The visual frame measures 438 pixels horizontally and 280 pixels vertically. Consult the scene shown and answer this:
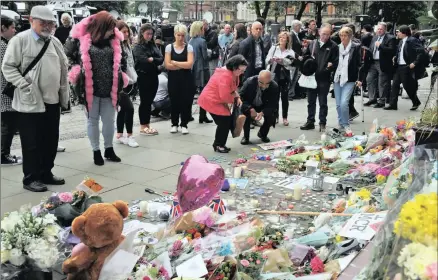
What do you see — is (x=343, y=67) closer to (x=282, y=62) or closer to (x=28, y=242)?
(x=282, y=62)

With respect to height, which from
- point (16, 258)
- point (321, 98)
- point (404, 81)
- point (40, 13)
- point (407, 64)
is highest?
point (40, 13)

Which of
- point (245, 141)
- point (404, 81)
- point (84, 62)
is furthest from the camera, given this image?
point (404, 81)

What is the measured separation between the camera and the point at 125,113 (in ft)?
23.1

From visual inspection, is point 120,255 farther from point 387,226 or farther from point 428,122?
point 428,122

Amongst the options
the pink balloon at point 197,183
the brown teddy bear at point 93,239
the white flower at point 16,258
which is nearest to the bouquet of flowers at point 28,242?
the white flower at point 16,258

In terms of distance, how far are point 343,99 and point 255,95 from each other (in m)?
1.65

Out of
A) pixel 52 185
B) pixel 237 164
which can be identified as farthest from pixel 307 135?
pixel 52 185

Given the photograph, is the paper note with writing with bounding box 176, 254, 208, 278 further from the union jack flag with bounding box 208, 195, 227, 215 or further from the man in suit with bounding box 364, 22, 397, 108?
the man in suit with bounding box 364, 22, 397, 108

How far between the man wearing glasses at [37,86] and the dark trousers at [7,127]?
2.97 feet

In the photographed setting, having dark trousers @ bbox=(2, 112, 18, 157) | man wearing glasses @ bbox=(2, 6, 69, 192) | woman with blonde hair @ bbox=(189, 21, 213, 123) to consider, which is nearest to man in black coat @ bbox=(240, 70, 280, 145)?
woman with blonde hair @ bbox=(189, 21, 213, 123)

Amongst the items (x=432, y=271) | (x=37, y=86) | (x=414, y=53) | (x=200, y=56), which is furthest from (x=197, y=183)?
(x=414, y=53)

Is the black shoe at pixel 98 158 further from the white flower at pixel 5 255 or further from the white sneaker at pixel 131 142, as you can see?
the white flower at pixel 5 255

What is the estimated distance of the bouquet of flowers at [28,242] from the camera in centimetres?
286

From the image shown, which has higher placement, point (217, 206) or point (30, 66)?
point (30, 66)
